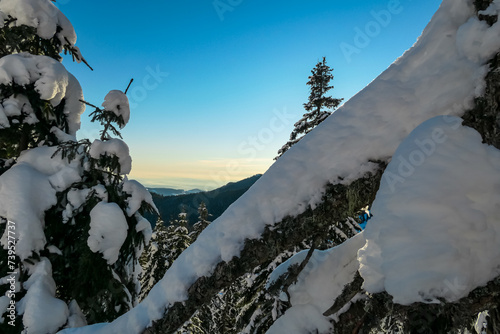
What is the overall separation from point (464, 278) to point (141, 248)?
5646 mm

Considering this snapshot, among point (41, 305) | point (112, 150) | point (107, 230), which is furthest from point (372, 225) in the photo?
point (41, 305)

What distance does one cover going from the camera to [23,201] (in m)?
A: 4.79

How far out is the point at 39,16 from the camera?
5.93 meters

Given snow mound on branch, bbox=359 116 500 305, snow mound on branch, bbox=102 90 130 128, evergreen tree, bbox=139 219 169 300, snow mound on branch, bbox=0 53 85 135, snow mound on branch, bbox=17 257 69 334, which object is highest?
snow mound on branch, bbox=0 53 85 135

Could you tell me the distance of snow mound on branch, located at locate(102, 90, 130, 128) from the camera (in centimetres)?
539

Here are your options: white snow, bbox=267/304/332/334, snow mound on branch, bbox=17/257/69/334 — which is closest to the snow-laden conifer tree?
snow mound on branch, bbox=17/257/69/334

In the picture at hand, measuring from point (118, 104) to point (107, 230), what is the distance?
2.61 m

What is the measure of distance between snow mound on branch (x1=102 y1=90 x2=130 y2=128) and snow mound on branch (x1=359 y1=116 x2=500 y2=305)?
17.6ft

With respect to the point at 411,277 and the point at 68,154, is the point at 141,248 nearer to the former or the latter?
the point at 68,154

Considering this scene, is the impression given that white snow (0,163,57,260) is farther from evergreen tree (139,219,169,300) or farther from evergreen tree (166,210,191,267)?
evergreen tree (166,210,191,267)

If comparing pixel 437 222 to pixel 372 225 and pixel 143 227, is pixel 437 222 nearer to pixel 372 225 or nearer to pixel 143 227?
pixel 372 225

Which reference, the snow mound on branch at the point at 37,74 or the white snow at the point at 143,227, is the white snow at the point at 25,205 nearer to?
the snow mound on branch at the point at 37,74

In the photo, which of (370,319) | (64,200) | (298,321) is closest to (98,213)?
(64,200)

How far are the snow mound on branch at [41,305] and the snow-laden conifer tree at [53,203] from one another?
0.01 m
